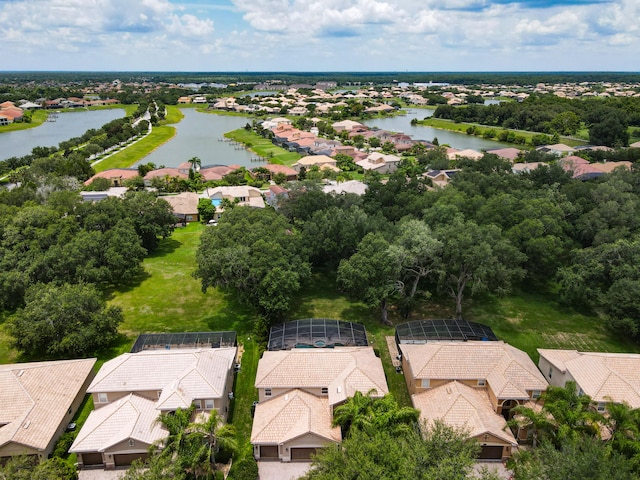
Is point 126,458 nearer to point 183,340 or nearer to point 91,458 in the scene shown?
point 91,458

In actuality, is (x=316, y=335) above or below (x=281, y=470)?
above

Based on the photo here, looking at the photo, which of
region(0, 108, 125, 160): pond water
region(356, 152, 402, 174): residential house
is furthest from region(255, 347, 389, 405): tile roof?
region(0, 108, 125, 160): pond water

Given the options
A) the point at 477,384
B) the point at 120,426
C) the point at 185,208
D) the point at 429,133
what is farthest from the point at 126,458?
the point at 429,133

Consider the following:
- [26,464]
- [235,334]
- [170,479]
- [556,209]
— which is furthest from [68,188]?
[556,209]

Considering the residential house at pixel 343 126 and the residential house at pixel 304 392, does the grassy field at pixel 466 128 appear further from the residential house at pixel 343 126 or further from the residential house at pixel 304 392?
the residential house at pixel 304 392

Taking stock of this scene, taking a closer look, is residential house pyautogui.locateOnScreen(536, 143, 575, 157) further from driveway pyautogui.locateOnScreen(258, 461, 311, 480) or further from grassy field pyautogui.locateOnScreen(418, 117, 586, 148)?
driveway pyautogui.locateOnScreen(258, 461, 311, 480)
